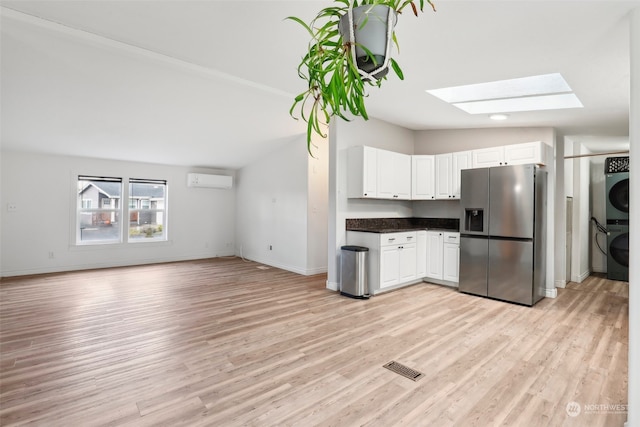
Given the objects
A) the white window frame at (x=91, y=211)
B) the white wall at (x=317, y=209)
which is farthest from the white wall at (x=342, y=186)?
the white window frame at (x=91, y=211)

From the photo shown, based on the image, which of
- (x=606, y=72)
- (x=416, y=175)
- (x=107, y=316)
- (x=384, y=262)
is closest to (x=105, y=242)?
(x=107, y=316)

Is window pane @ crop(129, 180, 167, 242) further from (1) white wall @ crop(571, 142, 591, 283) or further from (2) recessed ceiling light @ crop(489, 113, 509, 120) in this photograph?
(1) white wall @ crop(571, 142, 591, 283)

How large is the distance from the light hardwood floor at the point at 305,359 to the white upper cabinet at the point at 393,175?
1539 mm

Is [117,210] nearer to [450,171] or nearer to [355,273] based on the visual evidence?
[355,273]

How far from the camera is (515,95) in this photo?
141 inches

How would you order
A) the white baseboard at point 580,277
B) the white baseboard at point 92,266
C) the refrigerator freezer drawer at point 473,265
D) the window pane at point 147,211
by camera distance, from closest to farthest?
the refrigerator freezer drawer at point 473,265 < the white baseboard at point 580,277 < the white baseboard at point 92,266 < the window pane at point 147,211

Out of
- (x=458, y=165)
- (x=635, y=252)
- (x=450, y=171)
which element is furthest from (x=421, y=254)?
(x=635, y=252)

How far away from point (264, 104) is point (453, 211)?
3.53 meters

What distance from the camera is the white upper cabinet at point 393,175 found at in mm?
4762

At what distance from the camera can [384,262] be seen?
440 cm

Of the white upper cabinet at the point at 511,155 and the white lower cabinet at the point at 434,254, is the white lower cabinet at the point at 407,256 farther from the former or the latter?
the white upper cabinet at the point at 511,155

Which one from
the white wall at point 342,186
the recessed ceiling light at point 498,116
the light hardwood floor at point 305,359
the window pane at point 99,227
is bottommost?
the light hardwood floor at point 305,359

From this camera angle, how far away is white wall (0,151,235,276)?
555 centimetres

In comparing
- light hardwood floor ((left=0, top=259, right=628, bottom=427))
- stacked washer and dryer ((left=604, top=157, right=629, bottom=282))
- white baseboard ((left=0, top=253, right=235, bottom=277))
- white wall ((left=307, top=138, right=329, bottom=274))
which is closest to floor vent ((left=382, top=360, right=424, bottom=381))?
light hardwood floor ((left=0, top=259, right=628, bottom=427))
